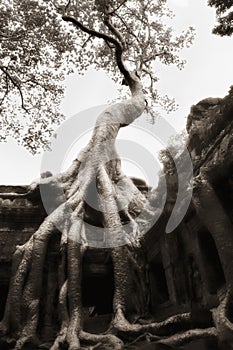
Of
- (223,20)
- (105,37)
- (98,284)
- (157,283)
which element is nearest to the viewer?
(223,20)

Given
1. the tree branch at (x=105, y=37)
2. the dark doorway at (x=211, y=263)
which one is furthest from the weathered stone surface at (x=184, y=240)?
the tree branch at (x=105, y=37)

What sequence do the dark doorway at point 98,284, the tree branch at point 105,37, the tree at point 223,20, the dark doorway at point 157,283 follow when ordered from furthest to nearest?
the tree branch at point 105,37 < the dark doorway at point 98,284 < the dark doorway at point 157,283 < the tree at point 223,20

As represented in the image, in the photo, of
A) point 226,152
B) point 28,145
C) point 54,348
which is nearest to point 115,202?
point 54,348

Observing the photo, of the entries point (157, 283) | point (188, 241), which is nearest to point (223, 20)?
point (188, 241)

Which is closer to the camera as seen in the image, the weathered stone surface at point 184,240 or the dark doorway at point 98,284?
the weathered stone surface at point 184,240

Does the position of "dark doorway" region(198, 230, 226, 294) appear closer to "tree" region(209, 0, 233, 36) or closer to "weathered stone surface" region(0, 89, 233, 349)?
"weathered stone surface" region(0, 89, 233, 349)

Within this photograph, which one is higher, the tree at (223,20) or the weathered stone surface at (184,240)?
the tree at (223,20)

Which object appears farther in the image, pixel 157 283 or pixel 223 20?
pixel 157 283

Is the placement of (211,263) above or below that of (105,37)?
below

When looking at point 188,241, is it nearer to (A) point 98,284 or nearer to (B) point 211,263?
(B) point 211,263

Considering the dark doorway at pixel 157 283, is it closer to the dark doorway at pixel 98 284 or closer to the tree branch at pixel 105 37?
the dark doorway at pixel 98 284

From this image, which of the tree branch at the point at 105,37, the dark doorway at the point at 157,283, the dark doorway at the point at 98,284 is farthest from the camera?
the tree branch at the point at 105,37

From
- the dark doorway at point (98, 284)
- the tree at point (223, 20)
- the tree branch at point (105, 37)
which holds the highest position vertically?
the tree branch at point (105, 37)

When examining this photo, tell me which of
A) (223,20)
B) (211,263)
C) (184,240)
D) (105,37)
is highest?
(105,37)
